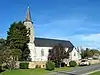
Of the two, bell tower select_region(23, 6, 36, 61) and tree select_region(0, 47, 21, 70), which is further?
bell tower select_region(23, 6, 36, 61)

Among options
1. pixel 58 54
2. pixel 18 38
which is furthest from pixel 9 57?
pixel 58 54

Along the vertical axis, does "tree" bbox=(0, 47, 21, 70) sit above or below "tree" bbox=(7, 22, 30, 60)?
below

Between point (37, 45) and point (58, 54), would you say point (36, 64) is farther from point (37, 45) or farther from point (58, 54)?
point (37, 45)

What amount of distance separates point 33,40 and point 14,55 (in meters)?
32.7

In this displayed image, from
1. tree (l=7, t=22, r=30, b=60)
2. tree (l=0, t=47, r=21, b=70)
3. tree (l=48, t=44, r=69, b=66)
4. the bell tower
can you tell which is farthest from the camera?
the bell tower

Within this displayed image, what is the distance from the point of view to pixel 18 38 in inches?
2763

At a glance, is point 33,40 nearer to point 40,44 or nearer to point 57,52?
point 40,44

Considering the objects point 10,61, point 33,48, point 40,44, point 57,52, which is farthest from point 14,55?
point 40,44

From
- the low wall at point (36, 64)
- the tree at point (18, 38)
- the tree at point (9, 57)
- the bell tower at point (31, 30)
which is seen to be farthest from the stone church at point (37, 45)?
the tree at point (9, 57)

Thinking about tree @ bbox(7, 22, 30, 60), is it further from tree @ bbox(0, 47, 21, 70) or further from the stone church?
the stone church

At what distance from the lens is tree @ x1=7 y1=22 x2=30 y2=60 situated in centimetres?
6950

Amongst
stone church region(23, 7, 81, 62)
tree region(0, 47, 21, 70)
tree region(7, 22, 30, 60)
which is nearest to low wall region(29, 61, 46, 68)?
tree region(0, 47, 21, 70)

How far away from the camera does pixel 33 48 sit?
90.1m

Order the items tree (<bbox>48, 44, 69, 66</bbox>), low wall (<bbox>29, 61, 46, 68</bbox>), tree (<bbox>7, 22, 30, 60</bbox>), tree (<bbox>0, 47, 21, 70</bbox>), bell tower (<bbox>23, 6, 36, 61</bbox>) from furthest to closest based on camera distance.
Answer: bell tower (<bbox>23, 6, 36, 61</bbox>), tree (<bbox>7, 22, 30, 60</bbox>), tree (<bbox>48, 44, 69, 66</bbox>), low wall (<bbox>29, 61, 46, 68</bbox>), tree (<bbox>0, 47, 21, 70</bbox>)
